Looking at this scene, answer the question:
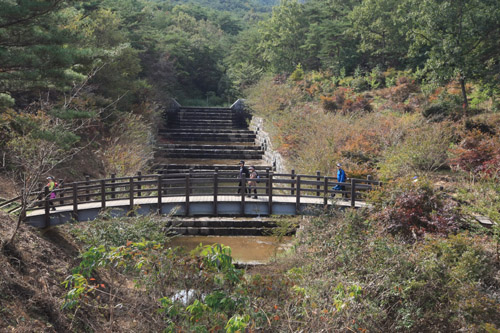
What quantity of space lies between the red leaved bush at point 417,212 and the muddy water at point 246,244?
421cm

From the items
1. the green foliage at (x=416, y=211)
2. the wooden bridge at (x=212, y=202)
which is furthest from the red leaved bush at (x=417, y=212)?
the wooden bridge at (x=212, y=202)

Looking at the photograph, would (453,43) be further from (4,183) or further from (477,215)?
(4,183)

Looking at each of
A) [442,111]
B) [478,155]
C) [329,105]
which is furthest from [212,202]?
[329,105]

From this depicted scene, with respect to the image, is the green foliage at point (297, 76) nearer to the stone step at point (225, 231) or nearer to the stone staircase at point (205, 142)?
the stone staircase at point (205, 142)

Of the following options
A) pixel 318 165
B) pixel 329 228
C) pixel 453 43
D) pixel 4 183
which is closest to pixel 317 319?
pixel 329 228

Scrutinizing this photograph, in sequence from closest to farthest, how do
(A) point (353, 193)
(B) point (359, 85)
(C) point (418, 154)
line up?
(A) point (353, 193) → (C) point (418, 154) → (B) point (359, 85)

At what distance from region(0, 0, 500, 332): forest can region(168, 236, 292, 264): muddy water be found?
1.94 ft

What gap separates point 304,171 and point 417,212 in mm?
8257

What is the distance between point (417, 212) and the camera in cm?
1262

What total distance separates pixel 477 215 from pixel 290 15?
37700mm

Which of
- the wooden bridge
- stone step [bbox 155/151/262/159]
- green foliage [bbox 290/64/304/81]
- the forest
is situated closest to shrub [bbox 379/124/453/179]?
the forest

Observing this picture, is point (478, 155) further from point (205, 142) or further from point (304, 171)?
point (205, 142)

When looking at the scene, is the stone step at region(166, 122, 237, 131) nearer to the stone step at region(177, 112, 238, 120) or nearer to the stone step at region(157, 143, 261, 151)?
the stone step at region(177, 112, 238, 120)

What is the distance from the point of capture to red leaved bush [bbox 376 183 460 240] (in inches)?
480
